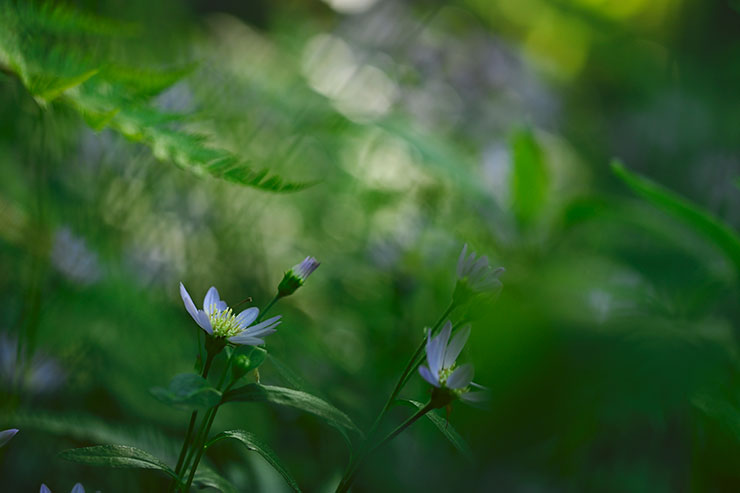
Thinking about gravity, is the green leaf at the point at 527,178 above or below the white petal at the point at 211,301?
below

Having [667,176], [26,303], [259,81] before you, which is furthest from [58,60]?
[667,176]

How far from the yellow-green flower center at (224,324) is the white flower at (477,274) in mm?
151

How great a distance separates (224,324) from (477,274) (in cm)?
17

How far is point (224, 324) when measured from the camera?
432 mm

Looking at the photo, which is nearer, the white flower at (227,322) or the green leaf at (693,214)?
the white flower at (227,322)

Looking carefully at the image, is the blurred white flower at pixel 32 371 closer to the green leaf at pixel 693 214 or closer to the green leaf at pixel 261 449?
the green leaf at pixel 261 449

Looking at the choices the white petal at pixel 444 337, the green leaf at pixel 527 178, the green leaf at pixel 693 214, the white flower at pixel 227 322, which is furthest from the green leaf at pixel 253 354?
the green leaf at pixel 527 178

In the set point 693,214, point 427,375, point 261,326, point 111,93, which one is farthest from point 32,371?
point 693,214

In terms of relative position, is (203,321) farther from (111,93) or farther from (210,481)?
(111,93)

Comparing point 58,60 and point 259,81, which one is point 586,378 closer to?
point 58,60

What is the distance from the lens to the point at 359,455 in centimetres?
40

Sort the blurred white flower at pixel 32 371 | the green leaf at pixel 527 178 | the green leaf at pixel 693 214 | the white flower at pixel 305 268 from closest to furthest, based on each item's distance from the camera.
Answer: the white flower at pixel 305 268 < the green leaf at pixel 693 214 < the blurred white flower at pixel 32 371 < the green leaf at pixel 527 178

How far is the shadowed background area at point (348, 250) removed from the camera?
0.40 meters

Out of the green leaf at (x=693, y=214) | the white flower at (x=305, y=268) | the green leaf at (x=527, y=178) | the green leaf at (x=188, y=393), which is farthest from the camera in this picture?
the green leaf at (x=527, y=178)
